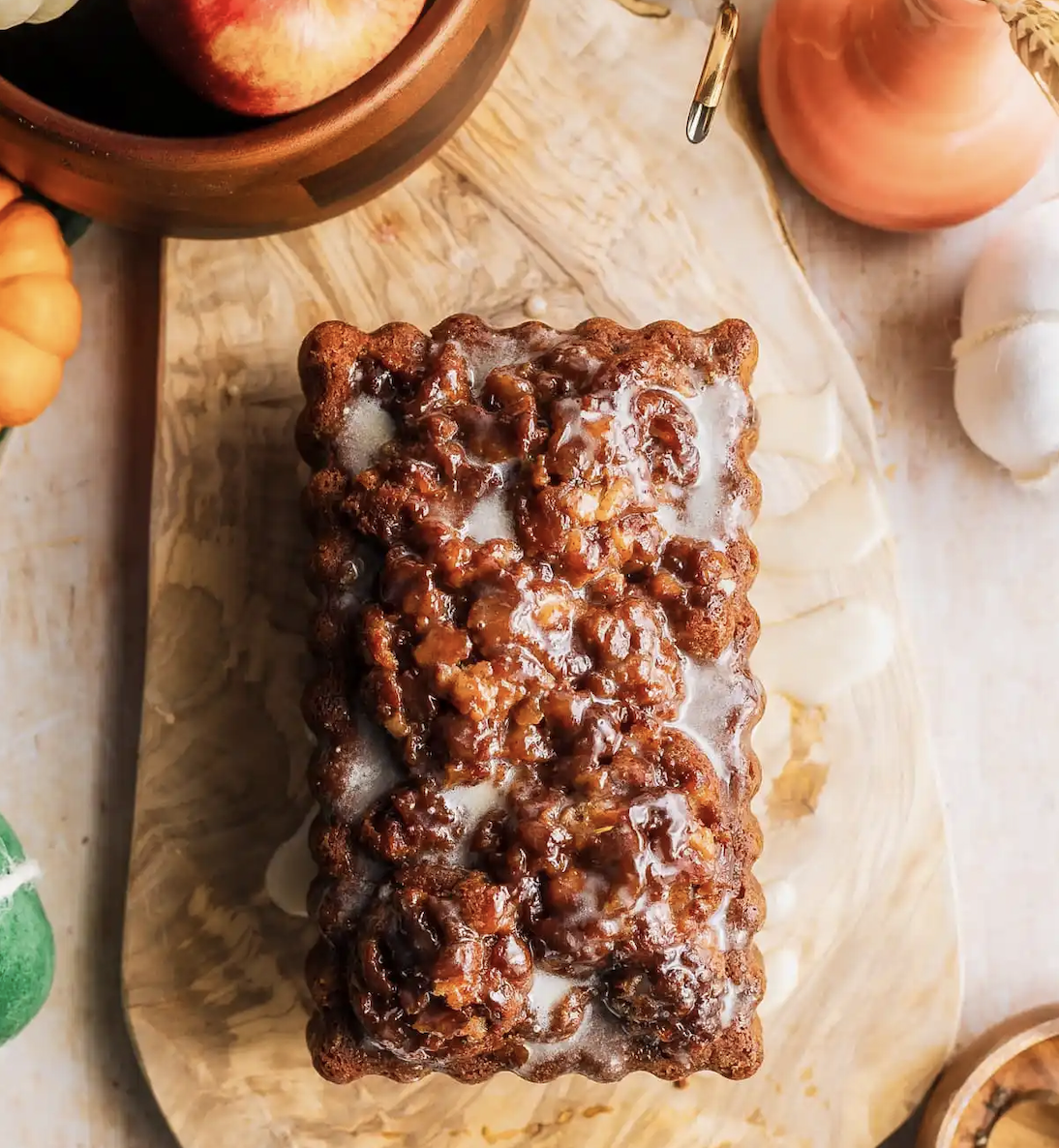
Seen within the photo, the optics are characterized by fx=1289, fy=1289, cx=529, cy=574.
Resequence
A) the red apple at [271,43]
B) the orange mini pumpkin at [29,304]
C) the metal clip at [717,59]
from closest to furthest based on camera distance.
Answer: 1. the red apple at [271,43]
2. the metal clip at [717,59]
3. the orange mini pumpkin at [29,304]

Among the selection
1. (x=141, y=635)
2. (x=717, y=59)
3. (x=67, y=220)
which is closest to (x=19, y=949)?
(x=141, y=635)

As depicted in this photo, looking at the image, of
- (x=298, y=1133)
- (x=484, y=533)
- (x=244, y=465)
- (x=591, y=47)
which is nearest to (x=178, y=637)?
(x=244, y=465)

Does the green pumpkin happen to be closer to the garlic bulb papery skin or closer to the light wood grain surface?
the light wood grain surface

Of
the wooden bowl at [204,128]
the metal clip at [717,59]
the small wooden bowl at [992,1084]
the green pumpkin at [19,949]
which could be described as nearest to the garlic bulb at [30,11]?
the wooden bowl at [204,128]

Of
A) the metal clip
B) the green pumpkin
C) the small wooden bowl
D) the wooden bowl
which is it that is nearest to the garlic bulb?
the wooden bowl

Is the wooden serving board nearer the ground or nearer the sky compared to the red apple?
nearer the ground

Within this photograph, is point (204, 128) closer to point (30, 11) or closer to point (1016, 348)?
point (30, 11)

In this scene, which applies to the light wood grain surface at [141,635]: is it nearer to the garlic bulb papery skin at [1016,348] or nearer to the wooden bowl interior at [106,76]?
the garlic bulb papery skin at [1016,348]
